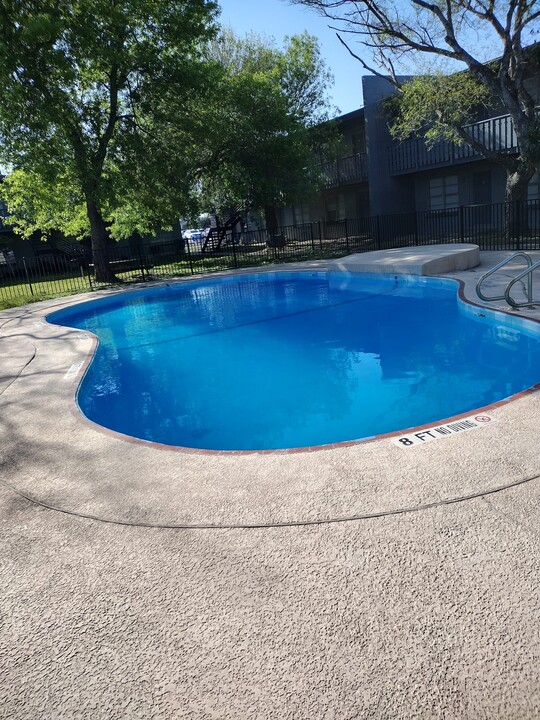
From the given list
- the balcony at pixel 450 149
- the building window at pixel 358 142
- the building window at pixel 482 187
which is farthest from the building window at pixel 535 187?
the building window at pixel 358 142

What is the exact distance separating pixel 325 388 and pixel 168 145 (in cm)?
1535

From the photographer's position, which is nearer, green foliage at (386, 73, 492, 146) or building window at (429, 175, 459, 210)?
green foliage at (386, 73, 492, 146)

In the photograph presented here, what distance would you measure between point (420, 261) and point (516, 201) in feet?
15.9

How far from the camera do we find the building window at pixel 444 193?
75.0 feet

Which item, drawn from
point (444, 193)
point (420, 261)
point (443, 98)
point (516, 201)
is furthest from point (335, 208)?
point (420, 261)

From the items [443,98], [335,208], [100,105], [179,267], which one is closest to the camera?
[443,98]

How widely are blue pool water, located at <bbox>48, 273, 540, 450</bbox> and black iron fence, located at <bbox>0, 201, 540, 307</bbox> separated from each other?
23.0 feet

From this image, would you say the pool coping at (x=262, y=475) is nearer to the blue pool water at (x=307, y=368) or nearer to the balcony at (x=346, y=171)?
the blue pool water at (x=307, y=368)

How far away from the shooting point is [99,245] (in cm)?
2067

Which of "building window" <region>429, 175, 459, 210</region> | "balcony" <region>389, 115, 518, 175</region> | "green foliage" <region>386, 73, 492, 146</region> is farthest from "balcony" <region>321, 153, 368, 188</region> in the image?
"green foliage" <region>386, 73, 492, 146</region>

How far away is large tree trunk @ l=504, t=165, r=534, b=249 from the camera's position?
16.3 metres

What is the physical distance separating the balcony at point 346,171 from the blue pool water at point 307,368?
39.7ft

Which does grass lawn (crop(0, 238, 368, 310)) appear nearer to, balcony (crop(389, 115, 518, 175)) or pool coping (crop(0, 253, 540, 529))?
balcony (crop(389, 115, 518, 175))

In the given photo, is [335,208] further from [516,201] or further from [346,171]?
[516,201]
